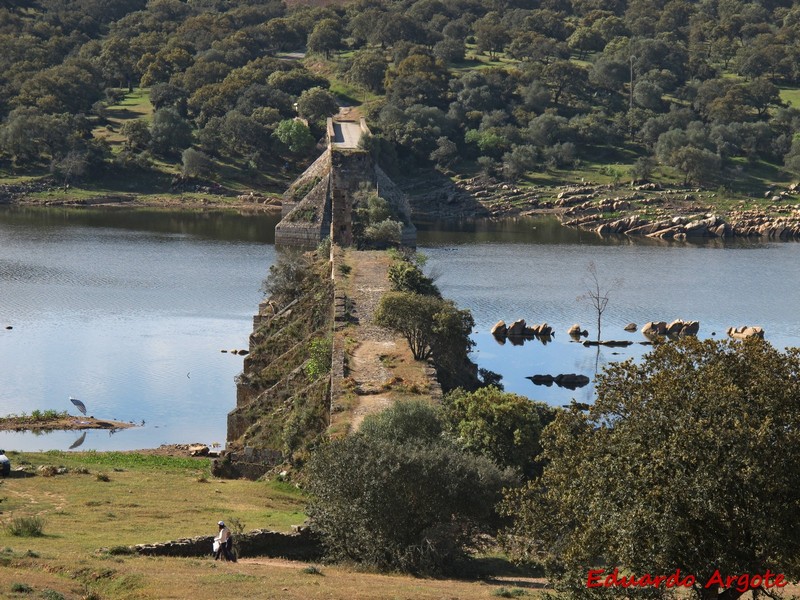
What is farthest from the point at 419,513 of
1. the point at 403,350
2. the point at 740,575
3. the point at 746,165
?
the point at 746,165

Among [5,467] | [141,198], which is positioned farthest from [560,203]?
[5,467]

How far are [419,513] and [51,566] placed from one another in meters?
7.88

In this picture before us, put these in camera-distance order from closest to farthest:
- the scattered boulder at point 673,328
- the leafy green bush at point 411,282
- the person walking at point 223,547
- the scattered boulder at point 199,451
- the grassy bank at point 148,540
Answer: the grassy bank at point 148,540 < the person walking at point 223,547 < the scattered boulder at point 199,451 < the leafy green bush at point 411,282 < the scattered boulder at point 673,328

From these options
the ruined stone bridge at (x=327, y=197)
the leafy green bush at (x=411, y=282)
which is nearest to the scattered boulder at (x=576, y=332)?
the leafy green bush at (x=411, y=282)

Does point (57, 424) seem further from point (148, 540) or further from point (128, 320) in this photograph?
point (148, 540)

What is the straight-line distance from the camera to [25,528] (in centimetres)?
2862

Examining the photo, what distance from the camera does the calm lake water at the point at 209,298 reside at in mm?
56688

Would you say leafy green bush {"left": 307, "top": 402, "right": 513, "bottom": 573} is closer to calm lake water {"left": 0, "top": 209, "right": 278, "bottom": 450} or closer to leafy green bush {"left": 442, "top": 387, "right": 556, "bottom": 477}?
leafy green bush {"left": 442, "top": 387, "right": 556, "bottom": 477}

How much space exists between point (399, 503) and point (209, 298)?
50739mm

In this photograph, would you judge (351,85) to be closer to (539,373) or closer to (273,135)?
(273,135)

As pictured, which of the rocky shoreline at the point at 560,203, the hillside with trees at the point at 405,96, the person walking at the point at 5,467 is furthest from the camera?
the hillside with trees at the point at 405,96

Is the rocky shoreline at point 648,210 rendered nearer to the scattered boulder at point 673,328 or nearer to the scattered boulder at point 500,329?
the scattered boulder at point 673,328

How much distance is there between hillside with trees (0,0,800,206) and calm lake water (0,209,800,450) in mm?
15635

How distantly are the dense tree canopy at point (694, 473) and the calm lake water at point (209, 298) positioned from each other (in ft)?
93.6
